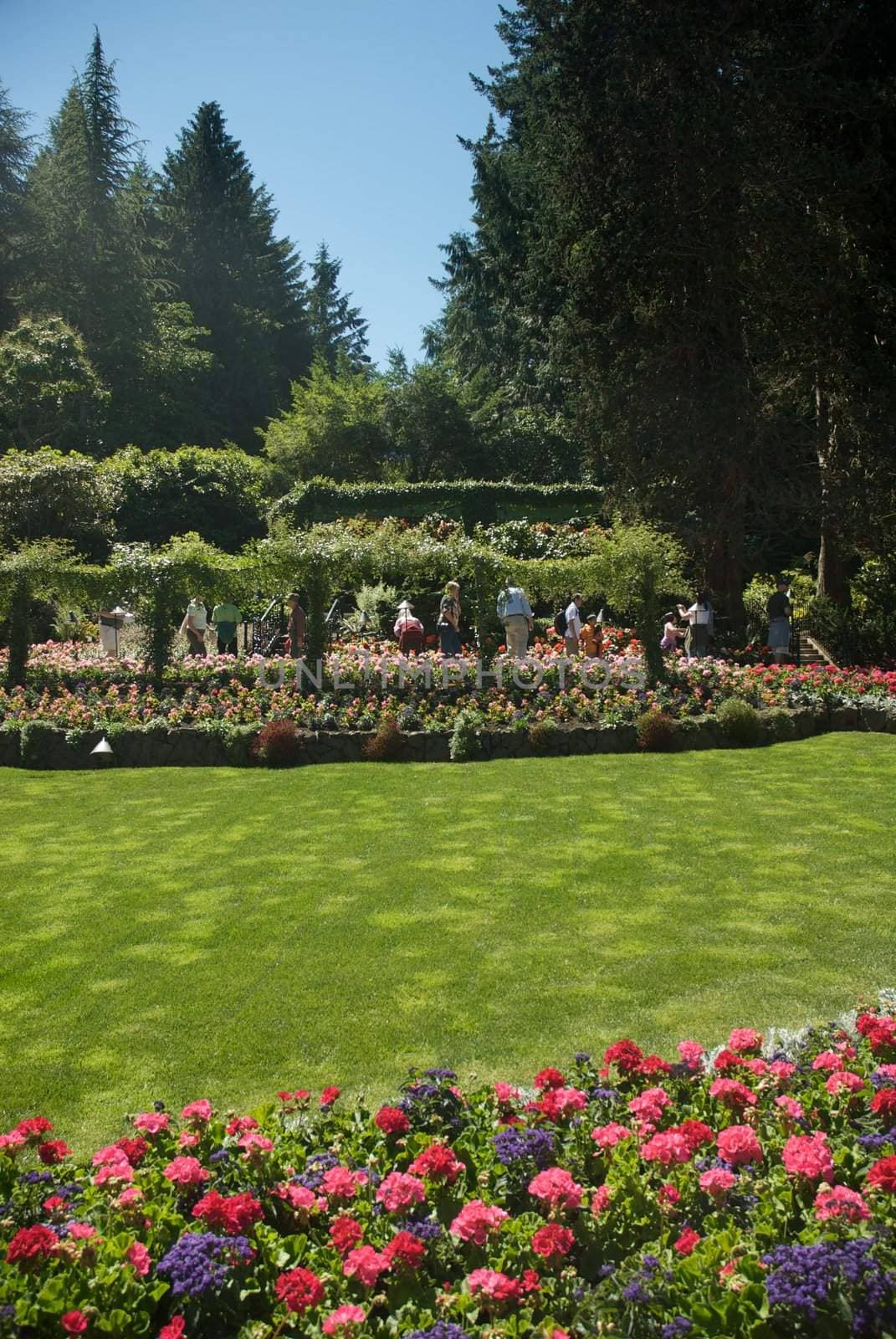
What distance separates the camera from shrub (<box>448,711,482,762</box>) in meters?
12.8

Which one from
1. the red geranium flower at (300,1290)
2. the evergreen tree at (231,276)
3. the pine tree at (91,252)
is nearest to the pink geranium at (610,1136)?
the red geranium flower at (300,1290)

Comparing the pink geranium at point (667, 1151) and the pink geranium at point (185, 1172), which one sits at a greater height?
the pink geranium at point (667, 1151)

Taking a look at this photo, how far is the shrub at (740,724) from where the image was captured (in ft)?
42.7

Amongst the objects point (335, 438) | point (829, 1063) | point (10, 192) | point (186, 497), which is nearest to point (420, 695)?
point (829, 1063)

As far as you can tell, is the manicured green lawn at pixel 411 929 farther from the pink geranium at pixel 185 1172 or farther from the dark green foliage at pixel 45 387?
the dark green foliage at pixel 45 387

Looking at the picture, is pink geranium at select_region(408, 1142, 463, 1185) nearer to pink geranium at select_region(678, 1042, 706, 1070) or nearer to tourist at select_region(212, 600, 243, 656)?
pink geranium at select_region(678, 1042, 706, 1070)

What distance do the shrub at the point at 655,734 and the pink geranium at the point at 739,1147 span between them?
9.75 metres

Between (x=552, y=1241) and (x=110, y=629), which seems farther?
(x=110, y=629)

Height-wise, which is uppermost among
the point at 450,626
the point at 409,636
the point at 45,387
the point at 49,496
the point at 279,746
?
the point at 45,387

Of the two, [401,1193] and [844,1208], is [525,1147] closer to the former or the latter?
[401,1193]

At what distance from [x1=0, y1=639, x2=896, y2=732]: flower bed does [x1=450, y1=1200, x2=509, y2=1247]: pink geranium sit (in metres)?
10.3

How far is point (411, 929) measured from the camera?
21.1ft

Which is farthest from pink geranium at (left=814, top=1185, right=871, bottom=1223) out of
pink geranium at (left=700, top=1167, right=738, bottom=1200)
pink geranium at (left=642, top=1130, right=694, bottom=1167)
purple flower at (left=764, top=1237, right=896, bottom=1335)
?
pink geranium at (left=642, top=1130, right=694, bottom=1167)

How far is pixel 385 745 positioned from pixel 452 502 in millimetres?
15556
